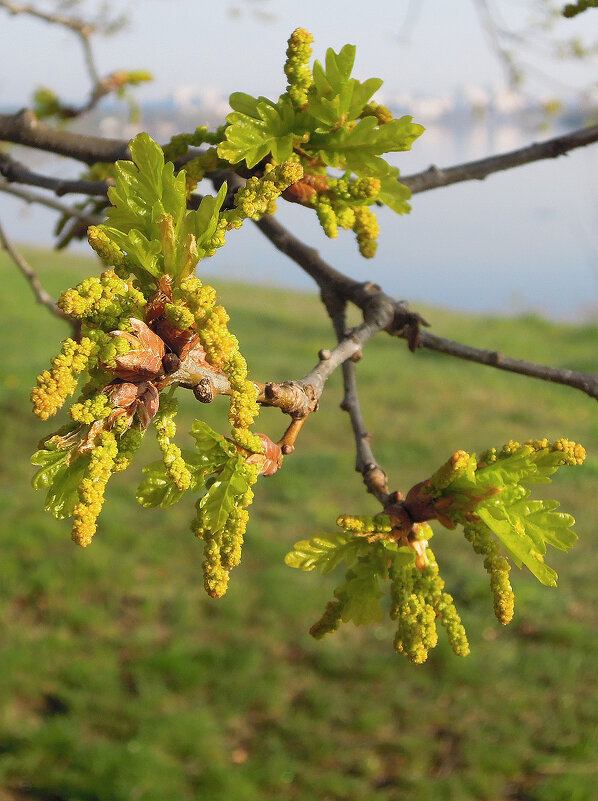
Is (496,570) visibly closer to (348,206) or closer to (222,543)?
(222,543)

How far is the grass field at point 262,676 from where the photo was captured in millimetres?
3977

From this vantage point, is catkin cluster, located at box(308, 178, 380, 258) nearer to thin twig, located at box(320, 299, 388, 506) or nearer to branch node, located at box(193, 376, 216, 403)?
thin twig, located at box(320, 299, 388, 506)

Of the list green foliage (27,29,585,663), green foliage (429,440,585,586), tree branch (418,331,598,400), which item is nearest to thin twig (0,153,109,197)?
green foliage (27,29,585,663)

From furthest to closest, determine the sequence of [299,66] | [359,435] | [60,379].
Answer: [359,435]
[299,66]
[60,379]

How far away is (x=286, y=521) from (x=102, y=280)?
18.7 ft

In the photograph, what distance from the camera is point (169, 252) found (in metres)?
0.92

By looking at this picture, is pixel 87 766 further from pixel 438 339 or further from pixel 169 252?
pixel 169 252

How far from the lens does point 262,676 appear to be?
184 inches

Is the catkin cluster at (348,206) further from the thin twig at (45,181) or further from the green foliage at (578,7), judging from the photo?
the thin twig at (45,181)

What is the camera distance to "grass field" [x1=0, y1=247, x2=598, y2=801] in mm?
3977

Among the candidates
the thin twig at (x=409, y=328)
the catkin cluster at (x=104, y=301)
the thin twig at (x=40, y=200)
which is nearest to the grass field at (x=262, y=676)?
the thin twig at (x=40, y=200)

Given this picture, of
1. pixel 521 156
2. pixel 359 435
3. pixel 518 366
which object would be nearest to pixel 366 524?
pixel 359 435

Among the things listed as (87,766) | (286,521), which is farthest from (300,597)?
(87,766)

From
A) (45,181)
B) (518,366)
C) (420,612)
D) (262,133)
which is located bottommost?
(420,612)
